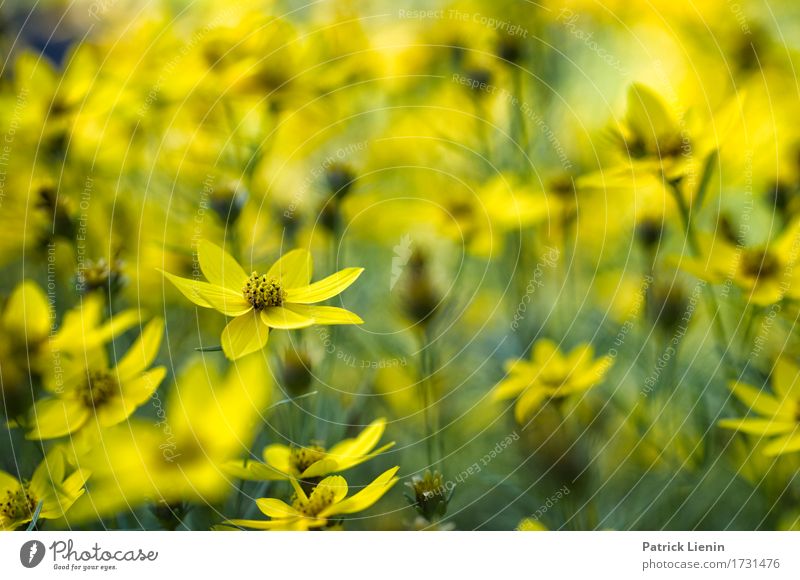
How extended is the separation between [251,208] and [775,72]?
15.7 inches

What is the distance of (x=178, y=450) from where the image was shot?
60cm

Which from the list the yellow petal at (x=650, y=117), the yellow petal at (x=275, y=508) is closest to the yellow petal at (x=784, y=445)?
the yellow petal at (x=650, y=117)

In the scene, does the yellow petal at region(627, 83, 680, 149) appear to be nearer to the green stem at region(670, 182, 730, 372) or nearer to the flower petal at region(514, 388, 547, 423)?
the green stem at region(670, 182, 730, 372)

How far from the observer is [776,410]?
615mm

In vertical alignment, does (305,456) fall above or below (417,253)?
below

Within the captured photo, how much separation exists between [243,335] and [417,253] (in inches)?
5.6

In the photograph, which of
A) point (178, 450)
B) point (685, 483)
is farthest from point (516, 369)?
point (178, 450)

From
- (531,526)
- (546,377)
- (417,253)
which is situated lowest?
(531,526)

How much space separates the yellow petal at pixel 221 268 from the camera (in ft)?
1.92

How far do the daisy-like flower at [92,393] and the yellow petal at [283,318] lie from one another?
97 mm

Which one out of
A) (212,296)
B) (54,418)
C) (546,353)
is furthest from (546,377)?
(54,418)

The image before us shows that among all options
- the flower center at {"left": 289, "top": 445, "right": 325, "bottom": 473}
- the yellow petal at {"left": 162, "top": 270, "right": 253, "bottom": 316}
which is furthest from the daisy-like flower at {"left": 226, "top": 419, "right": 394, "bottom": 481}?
the yellow petal at {"left": 162, "top": 270, "right": 253, "bottom": 316}

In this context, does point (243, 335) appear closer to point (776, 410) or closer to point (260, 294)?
point (260, 294)

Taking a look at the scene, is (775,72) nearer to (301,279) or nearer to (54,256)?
(301,279)
